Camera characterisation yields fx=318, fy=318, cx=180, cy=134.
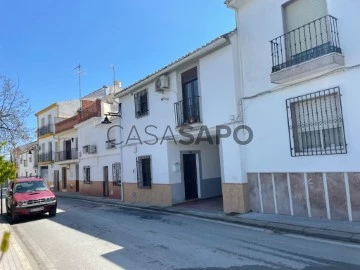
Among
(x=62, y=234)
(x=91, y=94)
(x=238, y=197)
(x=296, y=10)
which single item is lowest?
(x=62, y=234)

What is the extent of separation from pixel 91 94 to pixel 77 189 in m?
10.7

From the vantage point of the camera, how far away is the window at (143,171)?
16.1 m

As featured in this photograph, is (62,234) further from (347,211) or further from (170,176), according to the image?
(347,211)

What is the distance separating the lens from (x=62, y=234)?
31.4ft

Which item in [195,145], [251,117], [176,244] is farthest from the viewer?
[195,145]

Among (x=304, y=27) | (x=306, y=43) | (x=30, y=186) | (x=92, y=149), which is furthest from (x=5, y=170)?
(x=92, y=149)

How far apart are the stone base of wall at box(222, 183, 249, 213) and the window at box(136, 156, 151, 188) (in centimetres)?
578

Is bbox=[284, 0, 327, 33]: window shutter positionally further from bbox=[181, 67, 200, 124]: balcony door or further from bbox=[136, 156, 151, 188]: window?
bbox=[136, 156, 151, 188]: window

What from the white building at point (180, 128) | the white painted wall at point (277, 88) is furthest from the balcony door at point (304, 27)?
the white building at point (180, 128)

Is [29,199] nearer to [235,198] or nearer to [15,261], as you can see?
[15,261]

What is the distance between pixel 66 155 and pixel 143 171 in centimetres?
1540

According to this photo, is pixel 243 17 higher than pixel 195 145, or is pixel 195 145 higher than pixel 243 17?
pixel 243 17

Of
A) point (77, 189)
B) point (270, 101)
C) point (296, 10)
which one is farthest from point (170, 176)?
point (77, 189)

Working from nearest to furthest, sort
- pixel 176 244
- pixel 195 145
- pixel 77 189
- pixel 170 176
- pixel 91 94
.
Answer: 1. pixel 176 244
2. pixel 170 176
3. pixel 195 145
4. pixel 77 189
5. pixel 91 94
